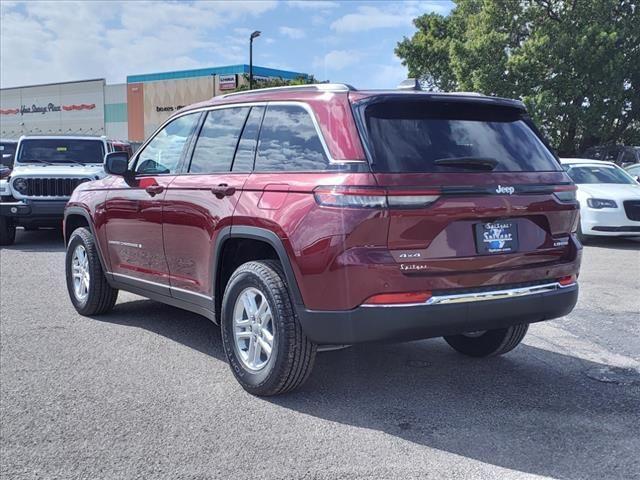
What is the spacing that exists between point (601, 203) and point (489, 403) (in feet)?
28.5

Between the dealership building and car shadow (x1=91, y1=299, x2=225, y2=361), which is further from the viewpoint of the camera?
the dealership building

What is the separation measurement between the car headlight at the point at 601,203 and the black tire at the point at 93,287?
Answer: 8.65 metres

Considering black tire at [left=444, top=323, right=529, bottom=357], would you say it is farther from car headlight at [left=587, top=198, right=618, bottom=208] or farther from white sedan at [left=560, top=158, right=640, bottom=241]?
car headlight at [left=587, top=198, right=618, bottom=208]

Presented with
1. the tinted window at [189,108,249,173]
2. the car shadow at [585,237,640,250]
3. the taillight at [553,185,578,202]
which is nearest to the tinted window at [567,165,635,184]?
the car shadow at [585,237,640,250]

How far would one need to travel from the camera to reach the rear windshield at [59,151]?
1298 cm

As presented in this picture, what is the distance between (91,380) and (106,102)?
227 ft

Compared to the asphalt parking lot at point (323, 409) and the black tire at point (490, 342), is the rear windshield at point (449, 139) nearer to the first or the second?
the black tire at point (490, 342)

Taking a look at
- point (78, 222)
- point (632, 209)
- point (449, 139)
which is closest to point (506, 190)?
point (449, 139)

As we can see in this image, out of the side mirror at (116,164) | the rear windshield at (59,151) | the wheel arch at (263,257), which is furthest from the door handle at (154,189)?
the rear windshield at (59,151)

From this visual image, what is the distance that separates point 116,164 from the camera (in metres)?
5.78

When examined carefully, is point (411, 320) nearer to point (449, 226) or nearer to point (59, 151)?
point (449, 226)

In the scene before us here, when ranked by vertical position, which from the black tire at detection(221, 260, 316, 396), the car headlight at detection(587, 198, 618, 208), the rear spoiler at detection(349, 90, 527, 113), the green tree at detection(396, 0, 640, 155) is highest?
the green tree at detection(396, 0, 640, 155)

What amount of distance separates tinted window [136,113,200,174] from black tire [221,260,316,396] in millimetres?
1425

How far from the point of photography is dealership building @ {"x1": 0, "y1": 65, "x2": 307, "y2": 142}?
5925 centimetres
